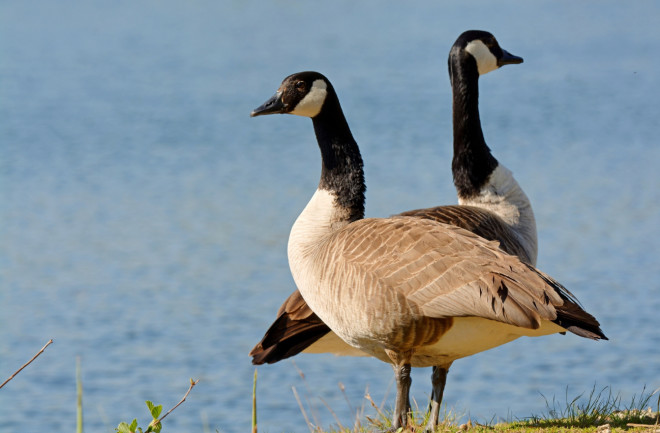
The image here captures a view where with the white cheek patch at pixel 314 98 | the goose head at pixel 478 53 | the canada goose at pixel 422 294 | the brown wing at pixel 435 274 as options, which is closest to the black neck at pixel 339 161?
the white cheek patch at pixel 314 98

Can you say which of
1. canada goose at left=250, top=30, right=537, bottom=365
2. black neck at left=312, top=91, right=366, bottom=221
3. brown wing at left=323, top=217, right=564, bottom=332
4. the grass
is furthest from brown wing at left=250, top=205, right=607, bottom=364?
brown wing at left=323, top=217, right=564, bottom=332

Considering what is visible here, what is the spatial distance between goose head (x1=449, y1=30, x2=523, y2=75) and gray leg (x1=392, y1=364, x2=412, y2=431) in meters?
2.96

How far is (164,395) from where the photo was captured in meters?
11.8

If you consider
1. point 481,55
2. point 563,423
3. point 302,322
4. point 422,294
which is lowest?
point 563,423

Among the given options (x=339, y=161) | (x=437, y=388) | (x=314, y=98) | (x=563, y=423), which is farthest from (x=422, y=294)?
(x=314, y=98)

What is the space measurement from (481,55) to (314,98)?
6.40 feet

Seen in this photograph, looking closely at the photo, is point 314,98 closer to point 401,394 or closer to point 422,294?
point 422,294

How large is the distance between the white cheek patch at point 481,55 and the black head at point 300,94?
5.81 feet

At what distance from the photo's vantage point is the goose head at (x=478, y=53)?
6.88 metres

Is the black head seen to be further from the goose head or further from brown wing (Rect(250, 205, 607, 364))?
the goose head

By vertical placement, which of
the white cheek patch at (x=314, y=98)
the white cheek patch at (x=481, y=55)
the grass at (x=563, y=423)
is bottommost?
the grass at (x=563, y=423)

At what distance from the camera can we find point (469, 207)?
19.5ft

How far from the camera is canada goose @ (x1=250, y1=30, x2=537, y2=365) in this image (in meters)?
5.46

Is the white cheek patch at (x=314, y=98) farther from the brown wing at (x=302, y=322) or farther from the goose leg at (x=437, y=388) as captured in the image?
the goose leg at (x=437, y=388)
